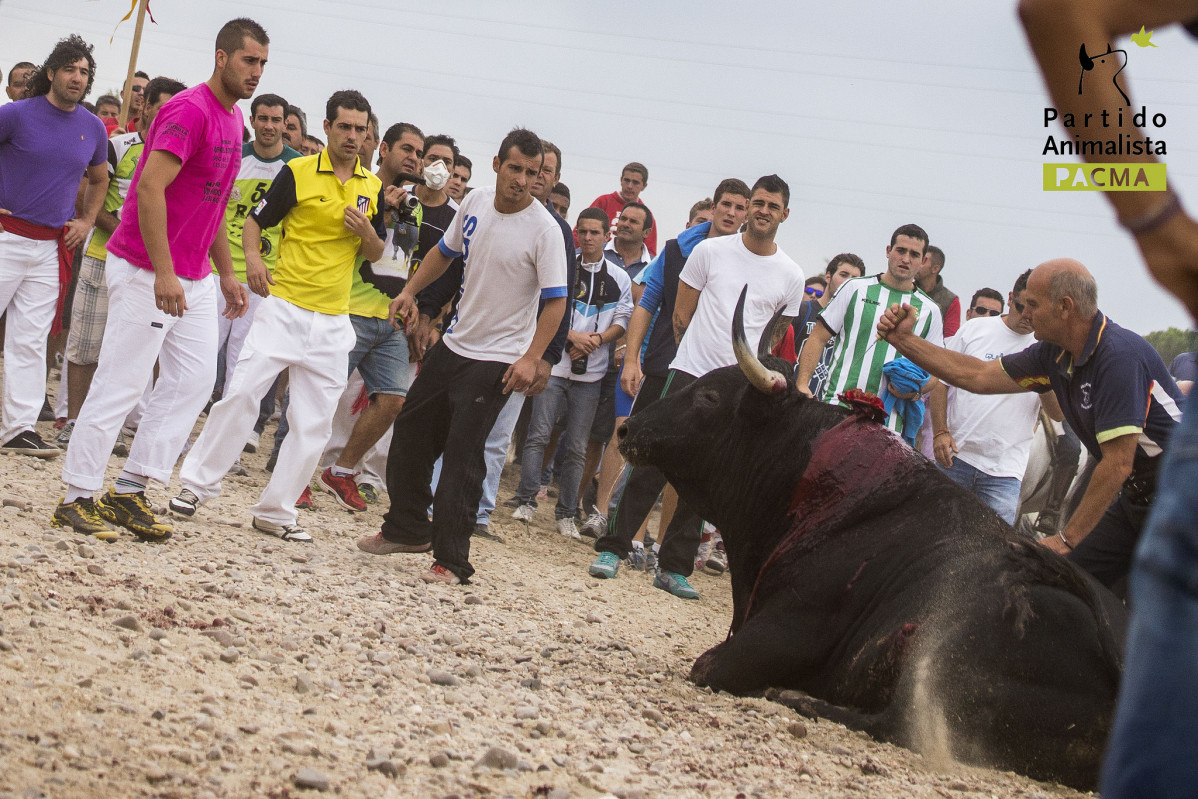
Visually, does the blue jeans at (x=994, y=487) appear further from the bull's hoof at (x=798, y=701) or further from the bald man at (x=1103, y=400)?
the bull's hoof at (x=798, y=701)

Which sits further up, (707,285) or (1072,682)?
(707,285)

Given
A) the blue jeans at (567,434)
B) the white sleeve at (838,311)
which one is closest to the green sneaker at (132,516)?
the blue jeans at (567,434)

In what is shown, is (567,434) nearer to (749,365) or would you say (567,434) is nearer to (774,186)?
(774,186)

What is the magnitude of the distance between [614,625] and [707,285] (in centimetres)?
276

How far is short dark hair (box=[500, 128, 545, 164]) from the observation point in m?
6.41

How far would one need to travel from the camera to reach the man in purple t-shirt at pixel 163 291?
18.9 ft

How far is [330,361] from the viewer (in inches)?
271

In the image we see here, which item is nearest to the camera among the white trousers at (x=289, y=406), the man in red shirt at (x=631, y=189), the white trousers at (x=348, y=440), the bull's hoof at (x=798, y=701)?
the bull's hoof at (x=798, y=701)

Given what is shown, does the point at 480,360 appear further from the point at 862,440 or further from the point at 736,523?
the point at 862,440

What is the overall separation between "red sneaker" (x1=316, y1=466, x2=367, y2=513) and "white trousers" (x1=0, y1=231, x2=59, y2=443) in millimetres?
1994

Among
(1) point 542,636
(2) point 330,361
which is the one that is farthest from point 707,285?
(1) point 542,636

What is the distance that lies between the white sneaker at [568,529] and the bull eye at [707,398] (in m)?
3.92

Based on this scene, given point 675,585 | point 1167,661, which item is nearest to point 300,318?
point 675,585

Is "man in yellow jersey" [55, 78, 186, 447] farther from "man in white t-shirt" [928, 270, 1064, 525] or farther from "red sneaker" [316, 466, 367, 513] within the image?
"man in white t-shirt" [928, 270, 1064, 525]
